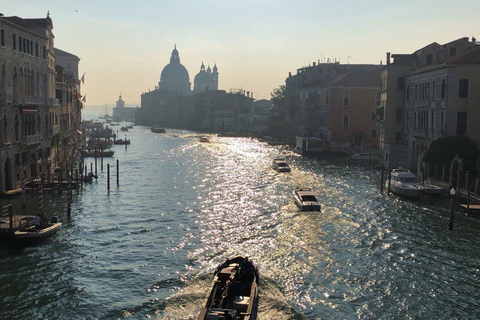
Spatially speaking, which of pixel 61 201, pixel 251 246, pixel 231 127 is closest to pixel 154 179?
pixel 61 201

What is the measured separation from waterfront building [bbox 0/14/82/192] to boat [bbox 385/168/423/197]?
88.9 ft

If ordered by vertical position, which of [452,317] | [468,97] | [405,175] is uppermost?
[468,97]

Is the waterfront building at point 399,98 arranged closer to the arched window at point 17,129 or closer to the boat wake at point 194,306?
the boat wake at point 194,306

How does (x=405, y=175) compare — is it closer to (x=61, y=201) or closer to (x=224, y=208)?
(x=224, y=208)

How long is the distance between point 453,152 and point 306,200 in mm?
12793

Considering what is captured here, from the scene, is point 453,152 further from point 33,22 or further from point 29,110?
point 33,22

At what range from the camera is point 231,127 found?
151 meters

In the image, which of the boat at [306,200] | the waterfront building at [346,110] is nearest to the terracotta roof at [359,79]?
the waterfront building at [346,110]

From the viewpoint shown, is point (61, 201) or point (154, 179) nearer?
point (61, 201)

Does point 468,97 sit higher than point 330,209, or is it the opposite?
point 468,97

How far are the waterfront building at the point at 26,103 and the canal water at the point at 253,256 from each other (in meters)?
3.48

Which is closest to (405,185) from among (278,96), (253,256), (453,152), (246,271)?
(453,152)

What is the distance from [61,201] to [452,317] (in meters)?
28.5

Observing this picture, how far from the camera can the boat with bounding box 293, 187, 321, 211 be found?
34.9 metres
